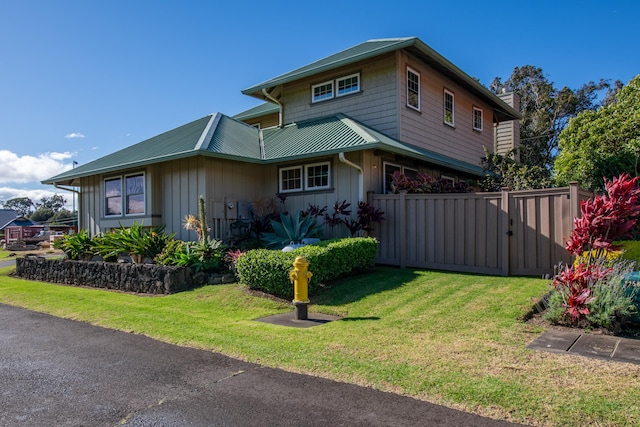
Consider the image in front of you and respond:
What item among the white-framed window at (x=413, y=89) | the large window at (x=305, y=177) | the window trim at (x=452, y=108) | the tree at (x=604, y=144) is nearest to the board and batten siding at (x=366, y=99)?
the white-framed window at (x=413, y=89)

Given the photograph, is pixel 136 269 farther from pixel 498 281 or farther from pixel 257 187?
pixel 498 281

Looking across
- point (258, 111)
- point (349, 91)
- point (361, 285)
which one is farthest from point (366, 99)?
point (361, 285)

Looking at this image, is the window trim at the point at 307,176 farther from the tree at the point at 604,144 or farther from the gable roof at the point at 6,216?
the gable roof at the point at 6,216

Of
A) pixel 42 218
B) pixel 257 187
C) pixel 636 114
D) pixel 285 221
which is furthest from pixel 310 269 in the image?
pixel 42 218

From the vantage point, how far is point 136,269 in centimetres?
1086

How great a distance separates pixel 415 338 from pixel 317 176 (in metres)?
7.59

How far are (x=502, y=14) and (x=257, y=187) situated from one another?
33.9 ft

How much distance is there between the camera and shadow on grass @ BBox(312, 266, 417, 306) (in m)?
8.21

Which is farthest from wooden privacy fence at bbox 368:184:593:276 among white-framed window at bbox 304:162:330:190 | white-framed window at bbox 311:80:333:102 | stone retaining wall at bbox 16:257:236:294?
white-framed window at bbox 311:80:333:102

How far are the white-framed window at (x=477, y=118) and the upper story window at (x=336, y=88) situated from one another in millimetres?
6316

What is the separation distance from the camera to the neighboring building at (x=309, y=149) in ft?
39.9

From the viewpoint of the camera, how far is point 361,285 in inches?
356

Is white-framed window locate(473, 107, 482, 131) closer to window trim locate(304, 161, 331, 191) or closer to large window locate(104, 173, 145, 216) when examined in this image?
window trim locate(304, 161, 331, 191)

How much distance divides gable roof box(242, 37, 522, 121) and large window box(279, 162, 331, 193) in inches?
131
